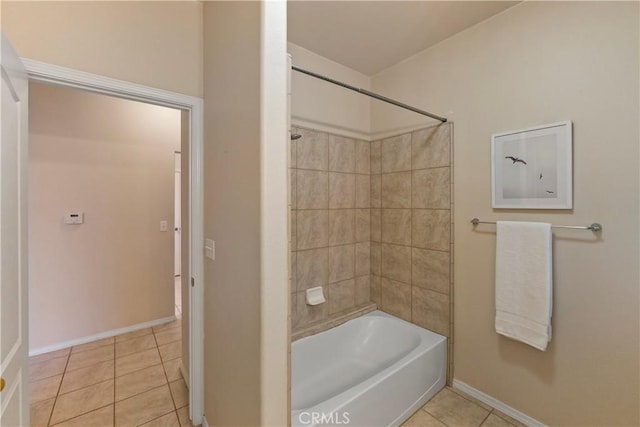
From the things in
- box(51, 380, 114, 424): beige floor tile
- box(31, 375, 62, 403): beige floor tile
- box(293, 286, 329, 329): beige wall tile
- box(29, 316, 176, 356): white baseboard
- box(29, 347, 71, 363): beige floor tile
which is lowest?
box(51, 380, 114, 424): beige floor tile

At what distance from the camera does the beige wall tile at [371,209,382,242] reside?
100 inches

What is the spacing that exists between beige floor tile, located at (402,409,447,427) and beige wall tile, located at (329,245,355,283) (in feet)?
3.54

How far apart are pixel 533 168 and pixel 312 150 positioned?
4.94ft

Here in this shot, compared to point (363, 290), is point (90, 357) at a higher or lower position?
lower

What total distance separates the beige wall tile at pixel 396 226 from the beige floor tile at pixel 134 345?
2.48 meters

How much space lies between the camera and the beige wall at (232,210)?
3.52 ft

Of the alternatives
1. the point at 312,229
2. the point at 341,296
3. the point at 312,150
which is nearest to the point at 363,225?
the point at 312,229

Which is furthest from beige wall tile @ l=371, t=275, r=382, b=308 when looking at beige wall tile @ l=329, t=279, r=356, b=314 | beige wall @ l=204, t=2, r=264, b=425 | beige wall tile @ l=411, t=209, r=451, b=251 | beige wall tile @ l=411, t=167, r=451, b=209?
beige wall @ l=204, t=2, r=264, b=425

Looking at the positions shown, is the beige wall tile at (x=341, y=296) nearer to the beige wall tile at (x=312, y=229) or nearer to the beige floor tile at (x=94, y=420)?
the beige wall tile at (x=312, y=229)

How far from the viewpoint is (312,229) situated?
225 centimetres

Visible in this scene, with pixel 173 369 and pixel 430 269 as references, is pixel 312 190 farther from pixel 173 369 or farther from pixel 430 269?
pixel 173 369

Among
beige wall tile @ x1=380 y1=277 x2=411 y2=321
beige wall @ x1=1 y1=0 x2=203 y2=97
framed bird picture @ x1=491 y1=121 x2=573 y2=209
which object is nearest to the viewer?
beige wall @ x1=1 y1=0 x2=203 y2=97

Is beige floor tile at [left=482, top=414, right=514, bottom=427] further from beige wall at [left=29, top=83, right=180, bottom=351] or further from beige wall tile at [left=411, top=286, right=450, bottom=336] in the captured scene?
beige wall at [left=29, top=83, right=180, bottom=351]

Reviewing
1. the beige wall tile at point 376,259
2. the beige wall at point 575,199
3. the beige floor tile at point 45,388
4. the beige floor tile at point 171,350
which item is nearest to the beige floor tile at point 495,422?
the beige wall at point 575,199
